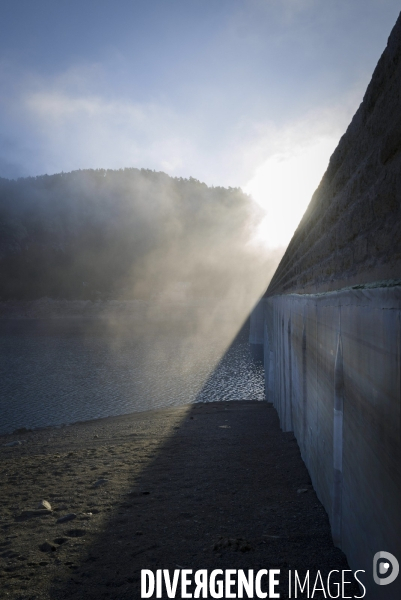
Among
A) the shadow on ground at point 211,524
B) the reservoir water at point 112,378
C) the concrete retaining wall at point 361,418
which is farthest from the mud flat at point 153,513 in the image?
the reservoir water at point 112,378

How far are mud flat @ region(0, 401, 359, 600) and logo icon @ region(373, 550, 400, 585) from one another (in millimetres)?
813

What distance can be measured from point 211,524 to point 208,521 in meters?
0.12

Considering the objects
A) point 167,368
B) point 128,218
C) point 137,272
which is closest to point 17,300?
point 137,272

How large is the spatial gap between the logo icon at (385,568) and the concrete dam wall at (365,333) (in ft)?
0.10

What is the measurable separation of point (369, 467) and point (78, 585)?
281cm

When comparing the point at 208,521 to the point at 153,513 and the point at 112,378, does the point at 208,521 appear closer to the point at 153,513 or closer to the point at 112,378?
the point at 153,513

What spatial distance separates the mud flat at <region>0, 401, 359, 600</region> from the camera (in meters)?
3.97

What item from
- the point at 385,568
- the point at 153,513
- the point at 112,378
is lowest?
the point at 112,378

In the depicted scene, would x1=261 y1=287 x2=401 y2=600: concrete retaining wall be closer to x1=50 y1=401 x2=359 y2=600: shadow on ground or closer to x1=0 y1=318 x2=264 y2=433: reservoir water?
x1=50 y1=401 x2=359 y2=600: shadow on ground

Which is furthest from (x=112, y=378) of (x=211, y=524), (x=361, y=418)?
(x=361, y=418)

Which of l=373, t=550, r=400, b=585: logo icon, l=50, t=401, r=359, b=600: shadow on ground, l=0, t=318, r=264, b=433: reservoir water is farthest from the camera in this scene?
l=0, t=318, r=264, b=433: reservoir water

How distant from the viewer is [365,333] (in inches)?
103

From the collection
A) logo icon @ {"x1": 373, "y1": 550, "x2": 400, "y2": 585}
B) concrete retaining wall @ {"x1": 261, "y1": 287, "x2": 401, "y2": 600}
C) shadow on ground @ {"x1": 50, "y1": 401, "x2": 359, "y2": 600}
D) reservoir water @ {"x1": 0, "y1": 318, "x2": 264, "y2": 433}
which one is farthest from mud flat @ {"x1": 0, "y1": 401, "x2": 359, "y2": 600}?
reservoir water @ {"x1": 0, "y1": 318, "x2": 264, "y2": 433}

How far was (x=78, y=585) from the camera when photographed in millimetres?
3904
